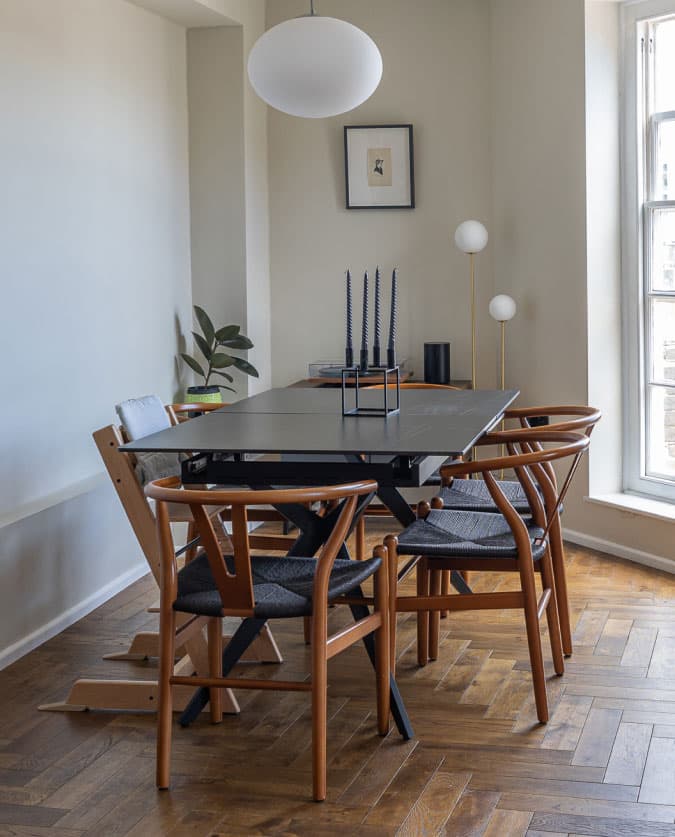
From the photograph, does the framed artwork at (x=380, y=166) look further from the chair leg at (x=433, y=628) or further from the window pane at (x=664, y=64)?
the chair leg at (x=433, y=628)

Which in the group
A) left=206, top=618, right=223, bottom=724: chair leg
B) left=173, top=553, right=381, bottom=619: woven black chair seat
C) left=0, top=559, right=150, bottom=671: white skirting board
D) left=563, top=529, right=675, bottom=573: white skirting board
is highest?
left=173, top=553, right=381, bottom=619: woven black chair seat

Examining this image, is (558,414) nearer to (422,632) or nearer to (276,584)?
(422,632)

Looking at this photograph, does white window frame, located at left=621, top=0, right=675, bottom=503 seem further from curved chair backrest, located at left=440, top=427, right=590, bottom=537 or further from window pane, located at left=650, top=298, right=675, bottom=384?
curved chair backrest, located at left=440, top=427, right=590, bottom=537

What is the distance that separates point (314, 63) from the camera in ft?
10.1

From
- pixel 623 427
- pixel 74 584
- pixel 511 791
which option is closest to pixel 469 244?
pixel 623 427

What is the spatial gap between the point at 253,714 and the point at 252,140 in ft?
10.8

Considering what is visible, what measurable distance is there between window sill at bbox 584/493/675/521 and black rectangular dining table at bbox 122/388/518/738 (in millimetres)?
1501

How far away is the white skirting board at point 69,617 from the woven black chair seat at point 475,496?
4.92ft

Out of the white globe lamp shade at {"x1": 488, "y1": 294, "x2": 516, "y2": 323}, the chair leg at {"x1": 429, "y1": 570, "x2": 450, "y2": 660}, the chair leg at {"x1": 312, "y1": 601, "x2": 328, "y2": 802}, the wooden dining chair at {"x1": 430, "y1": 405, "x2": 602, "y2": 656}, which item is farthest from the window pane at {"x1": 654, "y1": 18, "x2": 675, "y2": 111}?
the chair leg at {"x1": 312, "y1": 601, "x2": 328, "y2": 802}

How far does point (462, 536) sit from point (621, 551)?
1903mm

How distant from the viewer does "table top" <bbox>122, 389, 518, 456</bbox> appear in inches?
116

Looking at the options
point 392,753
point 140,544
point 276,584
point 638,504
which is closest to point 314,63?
point 276,584

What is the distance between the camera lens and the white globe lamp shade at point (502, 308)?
5258 millimetres

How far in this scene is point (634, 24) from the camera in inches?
193
